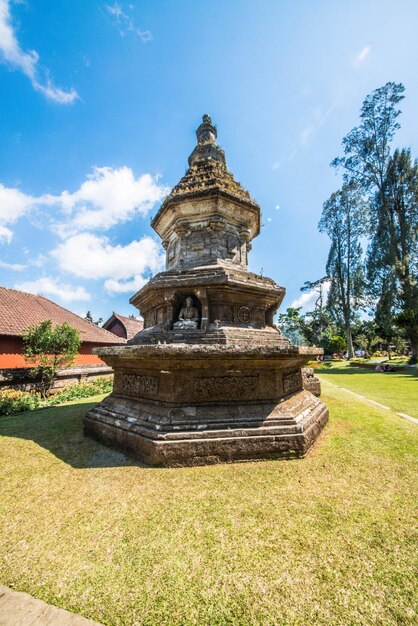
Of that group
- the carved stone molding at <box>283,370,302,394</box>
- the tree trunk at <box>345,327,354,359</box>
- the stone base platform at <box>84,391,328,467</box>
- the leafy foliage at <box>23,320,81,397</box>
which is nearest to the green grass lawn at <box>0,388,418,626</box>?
the stone base platform at <box>84,391,328,467</box>

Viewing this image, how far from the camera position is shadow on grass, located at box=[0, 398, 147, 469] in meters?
3.82

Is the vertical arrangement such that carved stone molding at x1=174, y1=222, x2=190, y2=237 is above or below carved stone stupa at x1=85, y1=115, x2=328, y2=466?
above

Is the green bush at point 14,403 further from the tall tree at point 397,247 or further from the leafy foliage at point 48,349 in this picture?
the tall tree at point 397,247

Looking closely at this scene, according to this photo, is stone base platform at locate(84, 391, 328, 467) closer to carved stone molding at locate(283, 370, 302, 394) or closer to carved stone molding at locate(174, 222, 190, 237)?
carved stone molding at locate(283, 370, 302, 394)

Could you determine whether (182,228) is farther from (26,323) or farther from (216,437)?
(26,323)

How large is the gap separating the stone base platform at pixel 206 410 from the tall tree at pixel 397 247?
20.9 m

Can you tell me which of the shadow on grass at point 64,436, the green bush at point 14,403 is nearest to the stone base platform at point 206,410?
the shadow on grass at point 64,436

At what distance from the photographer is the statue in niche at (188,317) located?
5.05 m

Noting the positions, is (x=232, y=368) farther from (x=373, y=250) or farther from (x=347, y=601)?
(x=373, y=250)

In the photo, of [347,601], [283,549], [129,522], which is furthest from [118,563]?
[347,601]

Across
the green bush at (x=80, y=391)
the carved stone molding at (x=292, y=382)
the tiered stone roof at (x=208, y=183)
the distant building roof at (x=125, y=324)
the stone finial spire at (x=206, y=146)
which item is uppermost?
the stone finial spire at (x=206, y=146)

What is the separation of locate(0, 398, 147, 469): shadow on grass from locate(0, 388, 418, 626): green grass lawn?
0.06 m

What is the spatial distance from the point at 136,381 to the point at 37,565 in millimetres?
2718

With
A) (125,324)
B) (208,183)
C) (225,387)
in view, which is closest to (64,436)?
(225,387)
